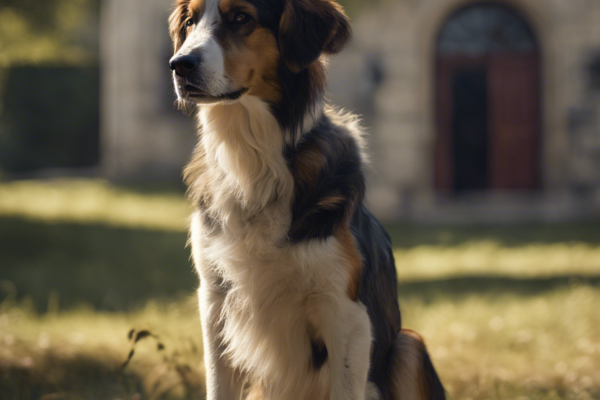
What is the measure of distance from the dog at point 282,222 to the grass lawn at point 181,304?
850 millimetres

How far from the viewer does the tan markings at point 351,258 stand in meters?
2.41

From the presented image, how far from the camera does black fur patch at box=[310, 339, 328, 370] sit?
2.53 m

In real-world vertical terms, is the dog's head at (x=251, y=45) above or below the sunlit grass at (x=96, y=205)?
above

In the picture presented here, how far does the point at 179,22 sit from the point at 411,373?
182 centimetres

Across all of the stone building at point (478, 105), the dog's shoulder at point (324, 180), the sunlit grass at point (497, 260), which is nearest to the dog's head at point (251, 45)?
the dog's shoulder at point (324, 180)

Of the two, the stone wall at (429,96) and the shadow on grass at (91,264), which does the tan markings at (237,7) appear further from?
the stone wall at (429,96)

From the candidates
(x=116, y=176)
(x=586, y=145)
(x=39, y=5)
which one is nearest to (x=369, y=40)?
(x=586, y=145)

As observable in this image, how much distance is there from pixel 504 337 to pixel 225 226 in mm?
3039

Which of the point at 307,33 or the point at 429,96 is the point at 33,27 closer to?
the point at 307,33

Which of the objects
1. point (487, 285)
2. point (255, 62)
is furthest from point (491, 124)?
point (255, 62)

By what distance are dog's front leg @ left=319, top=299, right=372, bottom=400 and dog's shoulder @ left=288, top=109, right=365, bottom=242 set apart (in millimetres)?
315

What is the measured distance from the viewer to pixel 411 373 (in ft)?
8.88

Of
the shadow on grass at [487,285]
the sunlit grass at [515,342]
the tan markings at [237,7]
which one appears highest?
the tan markings at [237,7]

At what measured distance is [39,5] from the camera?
7402mm
